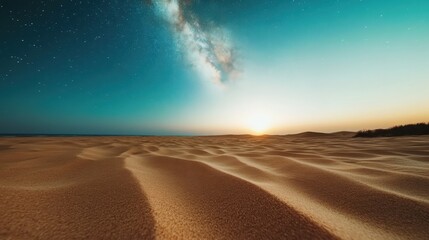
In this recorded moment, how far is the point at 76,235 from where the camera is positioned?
865 millimetres

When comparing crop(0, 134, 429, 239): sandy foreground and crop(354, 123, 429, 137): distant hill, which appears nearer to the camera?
crop(0, 134, 429, 239): sandy foreground

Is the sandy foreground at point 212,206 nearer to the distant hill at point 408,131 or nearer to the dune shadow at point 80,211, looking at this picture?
the dune shadow at point 80,211

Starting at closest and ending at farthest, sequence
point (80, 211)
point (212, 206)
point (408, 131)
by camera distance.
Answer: point (80, 211)
point (212, 206)
point (408, 131)

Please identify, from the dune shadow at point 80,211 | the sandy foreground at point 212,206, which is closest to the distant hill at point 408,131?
the sandy foreground at point 212,206

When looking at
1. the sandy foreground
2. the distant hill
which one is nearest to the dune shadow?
the sandy foreground

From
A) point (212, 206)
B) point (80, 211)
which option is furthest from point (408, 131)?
point (80, 211)

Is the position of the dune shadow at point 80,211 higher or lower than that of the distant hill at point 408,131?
lower

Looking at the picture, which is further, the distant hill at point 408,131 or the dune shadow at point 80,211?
the distant hill at point 408,131

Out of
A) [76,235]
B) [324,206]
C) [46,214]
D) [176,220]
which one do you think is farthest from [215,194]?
[46,214]

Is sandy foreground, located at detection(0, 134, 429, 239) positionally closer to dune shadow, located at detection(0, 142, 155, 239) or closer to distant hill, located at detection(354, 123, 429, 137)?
dune shadow, located at detection(0, 142, 155, 239)

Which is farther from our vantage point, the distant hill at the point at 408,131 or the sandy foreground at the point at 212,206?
the distant hill at the point at 408,131

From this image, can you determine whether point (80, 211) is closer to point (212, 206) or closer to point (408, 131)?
point (212, 206)

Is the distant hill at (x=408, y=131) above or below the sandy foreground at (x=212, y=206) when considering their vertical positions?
above

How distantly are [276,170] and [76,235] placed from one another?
5.72 feet
